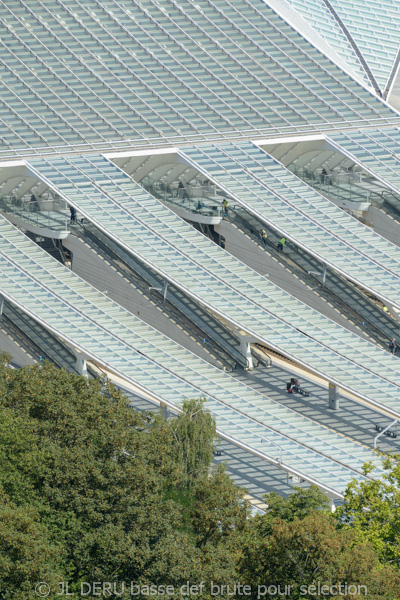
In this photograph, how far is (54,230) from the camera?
79875mm

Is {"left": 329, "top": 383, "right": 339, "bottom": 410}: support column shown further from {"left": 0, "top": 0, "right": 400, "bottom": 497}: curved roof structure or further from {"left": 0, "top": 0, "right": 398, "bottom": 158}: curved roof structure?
{"left": 0, "top": 0, "right": 398, "bottom": 158}: curved roof structure

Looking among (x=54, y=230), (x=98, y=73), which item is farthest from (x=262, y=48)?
(x=54, y=230)

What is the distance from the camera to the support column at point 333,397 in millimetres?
71056

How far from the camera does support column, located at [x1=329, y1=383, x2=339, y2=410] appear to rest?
233ft

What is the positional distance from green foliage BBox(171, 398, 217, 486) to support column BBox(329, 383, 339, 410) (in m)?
13.2

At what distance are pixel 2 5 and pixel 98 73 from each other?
7635 mm

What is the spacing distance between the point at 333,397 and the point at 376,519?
70.7 ft

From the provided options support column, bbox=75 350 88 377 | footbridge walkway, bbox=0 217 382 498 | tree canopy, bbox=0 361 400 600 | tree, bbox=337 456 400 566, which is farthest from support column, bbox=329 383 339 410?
tree, bbox=337 456 400 566

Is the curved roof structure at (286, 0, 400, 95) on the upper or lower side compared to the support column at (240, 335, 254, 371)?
upper

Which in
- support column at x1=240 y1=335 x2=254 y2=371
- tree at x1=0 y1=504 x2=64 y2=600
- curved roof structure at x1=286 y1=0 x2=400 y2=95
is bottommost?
tree at x1=0 y1=504 x2=64 y2=600

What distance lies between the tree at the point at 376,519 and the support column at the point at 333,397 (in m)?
19.2

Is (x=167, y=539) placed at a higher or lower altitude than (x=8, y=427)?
lower

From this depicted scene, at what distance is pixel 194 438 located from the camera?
57.8 m

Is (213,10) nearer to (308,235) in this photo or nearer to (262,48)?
(262,48)
